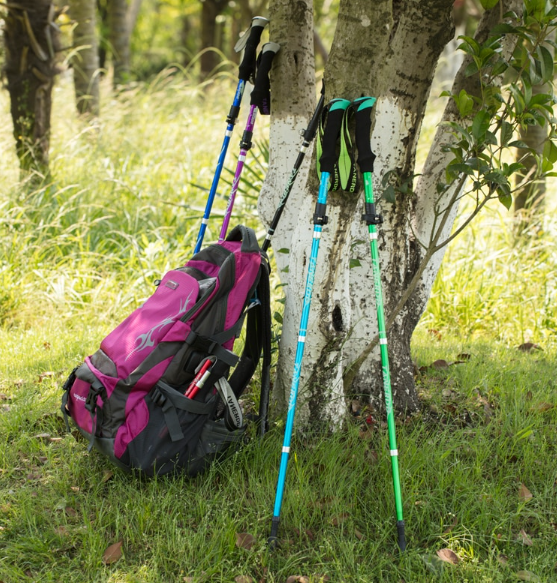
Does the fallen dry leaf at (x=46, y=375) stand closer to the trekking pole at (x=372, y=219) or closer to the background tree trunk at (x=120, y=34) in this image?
the trekking pole at (x=372, y=219)

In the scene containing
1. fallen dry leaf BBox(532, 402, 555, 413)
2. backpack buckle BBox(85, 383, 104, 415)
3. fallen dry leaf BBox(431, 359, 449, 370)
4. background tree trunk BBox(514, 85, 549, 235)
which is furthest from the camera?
background tree trunk BBox(514, 85, 549, 235)

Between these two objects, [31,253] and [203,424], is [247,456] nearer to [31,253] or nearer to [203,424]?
[203,424]

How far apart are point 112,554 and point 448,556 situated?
1.27m

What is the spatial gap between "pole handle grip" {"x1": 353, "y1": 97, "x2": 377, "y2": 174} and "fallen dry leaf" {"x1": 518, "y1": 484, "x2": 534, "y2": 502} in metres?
1.53

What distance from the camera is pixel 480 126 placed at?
2.53 metres

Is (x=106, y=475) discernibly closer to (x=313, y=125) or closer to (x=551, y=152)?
(x=313, y=125)

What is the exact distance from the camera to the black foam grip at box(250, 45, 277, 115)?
10.4 feet

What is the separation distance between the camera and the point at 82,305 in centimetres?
482

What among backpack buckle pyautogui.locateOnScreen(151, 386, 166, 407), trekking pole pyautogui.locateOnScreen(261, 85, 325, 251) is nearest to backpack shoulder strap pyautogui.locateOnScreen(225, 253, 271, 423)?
trekking pole pyautogui.locateOnScreen(261, 85, 325, 251)

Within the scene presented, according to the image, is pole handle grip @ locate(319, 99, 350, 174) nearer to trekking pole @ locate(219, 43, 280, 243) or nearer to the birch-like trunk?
the birch-like trunk

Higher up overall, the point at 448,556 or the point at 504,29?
the point at 504,29

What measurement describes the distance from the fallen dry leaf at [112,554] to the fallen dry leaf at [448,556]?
1.21 m

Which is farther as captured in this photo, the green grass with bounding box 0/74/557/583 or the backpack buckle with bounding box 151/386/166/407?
the backpack buckle with bounding box 151/386/166/407

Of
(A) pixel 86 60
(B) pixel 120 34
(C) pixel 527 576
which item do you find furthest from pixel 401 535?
(B) pixel 120 34
